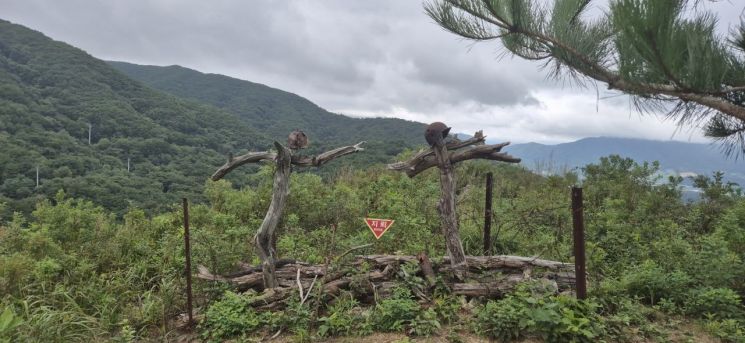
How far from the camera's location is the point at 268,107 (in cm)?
11931

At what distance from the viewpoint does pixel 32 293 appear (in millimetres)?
4359

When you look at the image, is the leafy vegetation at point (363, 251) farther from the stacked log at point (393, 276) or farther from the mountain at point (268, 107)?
the mountain at point (268, 107)

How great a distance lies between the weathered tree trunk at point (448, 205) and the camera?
4031mm

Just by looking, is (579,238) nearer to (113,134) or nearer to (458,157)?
(458,157)

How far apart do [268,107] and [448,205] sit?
397 ft

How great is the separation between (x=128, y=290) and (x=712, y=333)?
571 cm

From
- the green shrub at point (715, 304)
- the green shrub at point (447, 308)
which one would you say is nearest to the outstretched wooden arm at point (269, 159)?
the green shrub at point (447, 308)

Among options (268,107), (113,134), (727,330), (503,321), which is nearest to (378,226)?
(503,321)

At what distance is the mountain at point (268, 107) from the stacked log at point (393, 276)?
235ft

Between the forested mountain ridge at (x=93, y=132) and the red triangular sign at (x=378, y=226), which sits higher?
the forested mountain ridge at (x=93, y=132)

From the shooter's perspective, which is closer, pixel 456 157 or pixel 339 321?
pixel 339 321

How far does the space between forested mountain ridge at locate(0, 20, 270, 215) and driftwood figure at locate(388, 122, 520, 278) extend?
64.5 ft

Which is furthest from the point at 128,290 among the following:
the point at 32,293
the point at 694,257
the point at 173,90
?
the point at 173,90

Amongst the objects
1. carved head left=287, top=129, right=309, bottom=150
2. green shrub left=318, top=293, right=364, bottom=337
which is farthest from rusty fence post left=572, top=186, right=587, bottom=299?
carved head left=287, top=129, right=309, bottom=150
